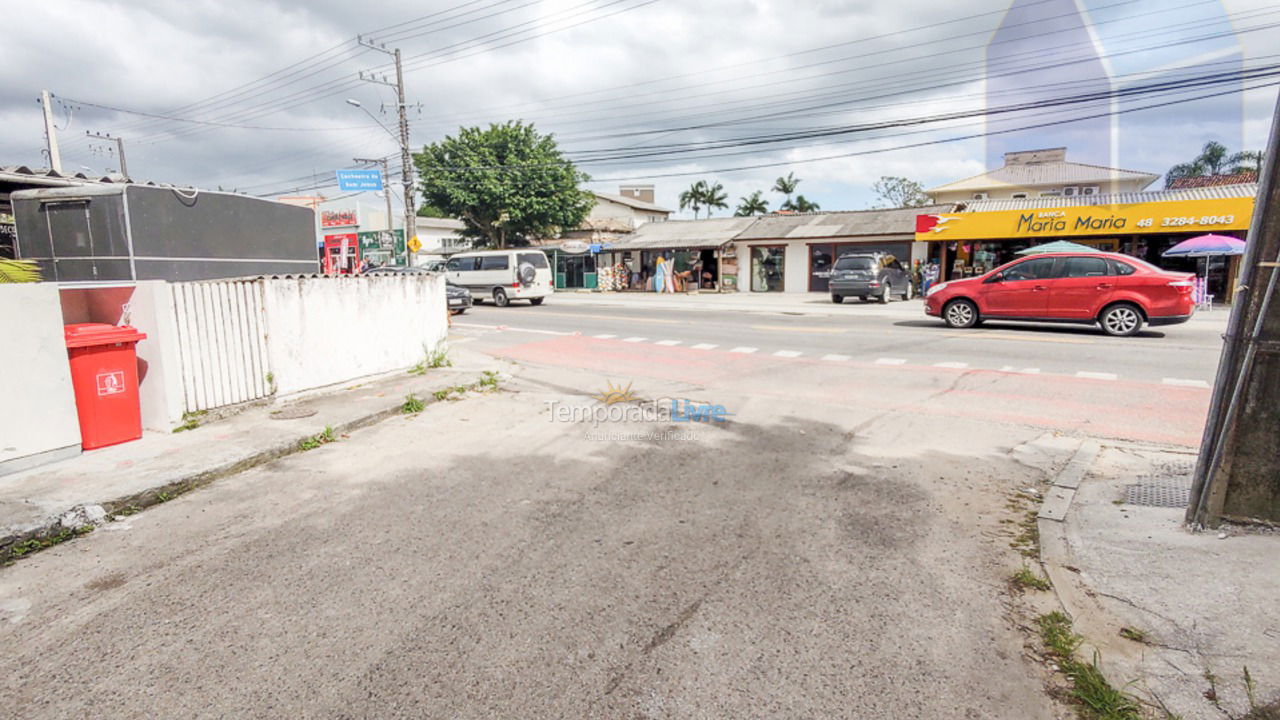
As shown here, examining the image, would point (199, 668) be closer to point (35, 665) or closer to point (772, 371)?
point (35, 665)

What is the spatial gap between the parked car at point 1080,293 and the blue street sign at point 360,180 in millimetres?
26184

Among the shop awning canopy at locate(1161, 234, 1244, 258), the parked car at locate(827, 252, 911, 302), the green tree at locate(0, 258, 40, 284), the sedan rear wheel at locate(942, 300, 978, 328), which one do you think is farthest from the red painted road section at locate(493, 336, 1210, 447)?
the shop awning canopy at locate(1161, 234, 1244, 258)

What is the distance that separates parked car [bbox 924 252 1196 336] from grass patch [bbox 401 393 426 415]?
13078 mm

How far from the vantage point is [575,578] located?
11.8 ft

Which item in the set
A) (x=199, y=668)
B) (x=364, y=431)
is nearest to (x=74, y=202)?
(x=364, y=431)

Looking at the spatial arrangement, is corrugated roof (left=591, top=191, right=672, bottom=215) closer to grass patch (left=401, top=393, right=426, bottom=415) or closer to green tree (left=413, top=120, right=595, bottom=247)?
green tree (left=413, top=120, right=595, bottom=247)

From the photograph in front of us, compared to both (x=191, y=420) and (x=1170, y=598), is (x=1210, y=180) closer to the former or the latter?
(x=1170, y=598)

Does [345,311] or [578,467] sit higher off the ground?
[345,311]

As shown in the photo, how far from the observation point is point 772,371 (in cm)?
1051

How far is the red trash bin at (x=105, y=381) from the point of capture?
5633 millimetres

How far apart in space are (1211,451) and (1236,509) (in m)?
0.35

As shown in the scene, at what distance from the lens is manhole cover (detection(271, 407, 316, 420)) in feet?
23.5

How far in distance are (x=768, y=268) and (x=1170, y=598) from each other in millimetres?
31973

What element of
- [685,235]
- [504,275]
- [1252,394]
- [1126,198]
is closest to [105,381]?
[1252,394]
